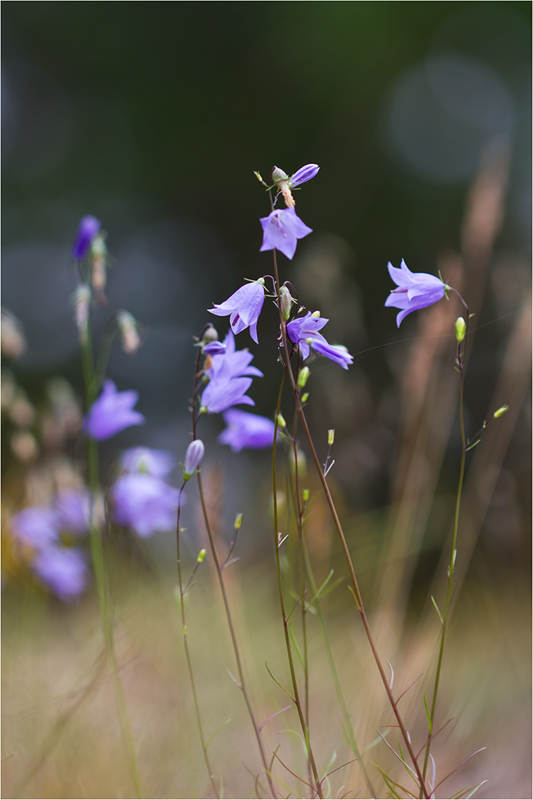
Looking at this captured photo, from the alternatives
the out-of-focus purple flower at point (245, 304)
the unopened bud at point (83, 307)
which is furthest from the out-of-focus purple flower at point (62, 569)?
the out-of-focus purple flower at point (245, 304)

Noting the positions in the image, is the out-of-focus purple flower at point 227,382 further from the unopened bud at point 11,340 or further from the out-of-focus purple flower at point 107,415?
the unopened bud at point 11,340

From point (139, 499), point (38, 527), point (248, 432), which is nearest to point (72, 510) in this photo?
point (38, 527)

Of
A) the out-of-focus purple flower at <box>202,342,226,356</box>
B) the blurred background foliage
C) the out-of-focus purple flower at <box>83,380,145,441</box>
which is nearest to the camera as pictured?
the out-of-focus purple flower at <box>202,342,226,356</box>

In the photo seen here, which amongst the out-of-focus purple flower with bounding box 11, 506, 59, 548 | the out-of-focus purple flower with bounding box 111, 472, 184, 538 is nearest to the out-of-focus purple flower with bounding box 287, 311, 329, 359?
the out-of-focus purple flower with bounding box 111, 472, 184, 538

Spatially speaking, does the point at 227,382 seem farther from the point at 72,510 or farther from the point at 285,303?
the point at 72,510

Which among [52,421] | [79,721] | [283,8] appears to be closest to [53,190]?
[283,8]

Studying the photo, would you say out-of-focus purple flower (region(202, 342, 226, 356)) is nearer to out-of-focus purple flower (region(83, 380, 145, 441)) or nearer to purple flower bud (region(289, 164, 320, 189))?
purple flower bud (region(289, 164, 320, 189))

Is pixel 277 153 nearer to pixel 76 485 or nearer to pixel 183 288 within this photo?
pixel 183 288
